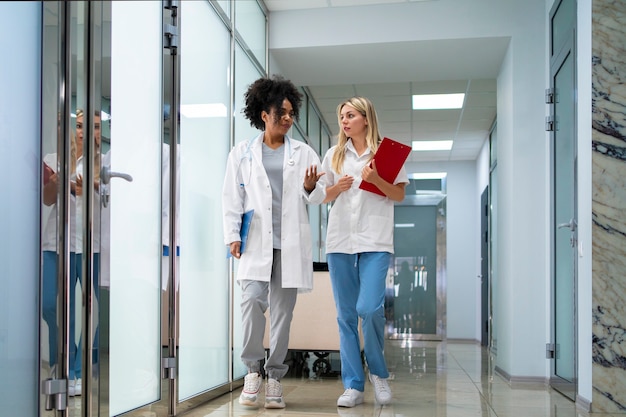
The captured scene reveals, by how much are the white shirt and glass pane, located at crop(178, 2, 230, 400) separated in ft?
2.21

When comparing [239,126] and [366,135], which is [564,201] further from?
[239,126]

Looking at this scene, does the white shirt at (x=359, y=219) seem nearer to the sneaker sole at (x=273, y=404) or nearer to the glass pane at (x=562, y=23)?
the sneaker sole at (x=273, y=404)

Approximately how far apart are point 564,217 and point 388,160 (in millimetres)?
1571

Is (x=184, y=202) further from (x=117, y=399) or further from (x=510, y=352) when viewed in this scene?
(x=510, y=352)

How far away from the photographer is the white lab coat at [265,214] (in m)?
3.43

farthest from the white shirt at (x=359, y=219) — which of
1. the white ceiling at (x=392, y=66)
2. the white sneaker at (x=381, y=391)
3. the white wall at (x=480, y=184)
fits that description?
the white wall at (x=480, y=184)

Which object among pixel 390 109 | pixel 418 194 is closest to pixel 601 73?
pixel 390 109

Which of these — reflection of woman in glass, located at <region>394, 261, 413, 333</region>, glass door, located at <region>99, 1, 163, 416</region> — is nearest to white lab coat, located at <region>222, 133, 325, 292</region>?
glass door, located at <region>99, 1, 163, 416</region>

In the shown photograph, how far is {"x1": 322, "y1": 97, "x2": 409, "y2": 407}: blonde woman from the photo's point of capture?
3535mm

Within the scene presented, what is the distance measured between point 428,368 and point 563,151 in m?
2.29

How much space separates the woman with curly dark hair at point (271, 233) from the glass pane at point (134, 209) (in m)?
0.43

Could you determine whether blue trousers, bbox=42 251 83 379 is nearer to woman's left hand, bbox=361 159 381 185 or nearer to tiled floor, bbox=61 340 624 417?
tiled floor, bbox=61 340 624 417

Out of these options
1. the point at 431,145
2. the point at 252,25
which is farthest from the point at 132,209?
the point at 431,145

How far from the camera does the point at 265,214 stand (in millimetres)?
3459
